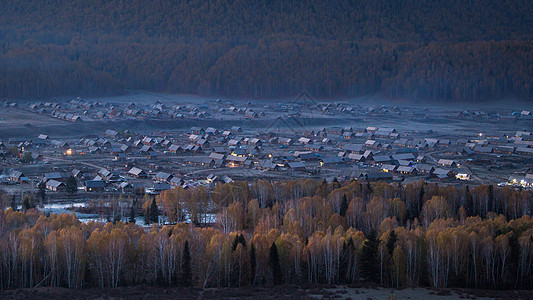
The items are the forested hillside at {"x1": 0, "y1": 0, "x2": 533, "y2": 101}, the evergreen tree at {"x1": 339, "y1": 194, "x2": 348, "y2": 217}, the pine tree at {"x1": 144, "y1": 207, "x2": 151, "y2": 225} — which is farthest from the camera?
the forested hillside at {"x1": 0, "y1": 0, "x2": 533, "y2": 101}

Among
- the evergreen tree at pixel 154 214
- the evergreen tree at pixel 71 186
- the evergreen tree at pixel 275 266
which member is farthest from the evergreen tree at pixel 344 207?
the evergreen tree at pixel 71 186

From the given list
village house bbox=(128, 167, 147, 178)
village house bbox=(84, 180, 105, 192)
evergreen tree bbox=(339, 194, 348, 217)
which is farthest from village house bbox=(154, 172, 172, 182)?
evergreen tree bbox=(339, 194, 348, 217)

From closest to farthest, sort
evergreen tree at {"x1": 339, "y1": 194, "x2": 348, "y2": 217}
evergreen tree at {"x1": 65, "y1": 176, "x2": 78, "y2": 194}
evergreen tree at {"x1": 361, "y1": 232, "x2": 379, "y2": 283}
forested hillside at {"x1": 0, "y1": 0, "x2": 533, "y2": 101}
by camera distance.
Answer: evergreen tree at {"x1": 361, "y1": 232, "x2": 379, "y2": 283}
evergreen tree at {"x1": 339, "y1": 194, "x2": 348, "y2": 217}
evergreen tree at {"x1": 65, "y1": 176, "x2": 78, "y2": 194}
forested hillside at {"x1": 0, "y1": 0, "x2": 533, "y2": 101}

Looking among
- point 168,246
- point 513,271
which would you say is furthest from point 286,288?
point 513,271

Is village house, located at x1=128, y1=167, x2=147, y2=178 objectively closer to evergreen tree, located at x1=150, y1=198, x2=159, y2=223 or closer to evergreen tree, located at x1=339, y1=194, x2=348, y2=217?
evergreen tree, located at x1=150, y1=198, x2=159, y2=223

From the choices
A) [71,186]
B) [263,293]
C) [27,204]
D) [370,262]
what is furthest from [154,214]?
[370,262]

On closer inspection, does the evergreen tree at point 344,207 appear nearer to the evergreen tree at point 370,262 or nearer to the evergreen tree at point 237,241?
the evergreen tree at point 370,262
